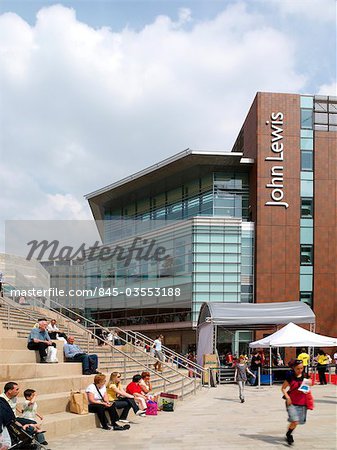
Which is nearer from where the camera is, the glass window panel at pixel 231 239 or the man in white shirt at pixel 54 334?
the man in white shirt at pixel 54 334

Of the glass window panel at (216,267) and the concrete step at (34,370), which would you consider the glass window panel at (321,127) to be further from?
the concrete step at (34,370)

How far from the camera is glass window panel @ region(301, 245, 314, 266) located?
5191cm

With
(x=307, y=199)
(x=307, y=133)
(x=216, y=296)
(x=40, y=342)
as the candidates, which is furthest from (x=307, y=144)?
(x=40, y=342)

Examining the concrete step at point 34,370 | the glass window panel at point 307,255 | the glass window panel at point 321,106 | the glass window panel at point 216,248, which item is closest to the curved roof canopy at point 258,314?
the concrete step at point 34,370

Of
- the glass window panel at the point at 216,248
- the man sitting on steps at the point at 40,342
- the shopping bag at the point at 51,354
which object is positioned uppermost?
the glass window panel at the point at 216,248

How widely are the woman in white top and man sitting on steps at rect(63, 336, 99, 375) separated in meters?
2.80

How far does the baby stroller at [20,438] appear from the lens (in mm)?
8989

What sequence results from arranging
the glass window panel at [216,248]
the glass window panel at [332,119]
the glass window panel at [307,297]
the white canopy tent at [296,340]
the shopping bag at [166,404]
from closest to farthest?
1. the shopping bag at [166,404]
2. the white canopy tent at [296,340]
3. the glass window panel at [307,297]
4. the glass window panel at [216,248]
5. the glass window panel at [332,119]

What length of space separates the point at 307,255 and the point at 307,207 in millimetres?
3996

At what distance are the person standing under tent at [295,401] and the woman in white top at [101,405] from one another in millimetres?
3655

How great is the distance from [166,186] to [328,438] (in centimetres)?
4912

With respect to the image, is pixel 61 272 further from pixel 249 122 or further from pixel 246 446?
pixel 246 446

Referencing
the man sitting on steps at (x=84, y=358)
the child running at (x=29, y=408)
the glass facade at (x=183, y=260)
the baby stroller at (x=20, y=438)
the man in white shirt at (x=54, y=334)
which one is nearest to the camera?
the baby stroller at (x=20, y=438)

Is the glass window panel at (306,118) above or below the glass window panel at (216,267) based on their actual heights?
above
